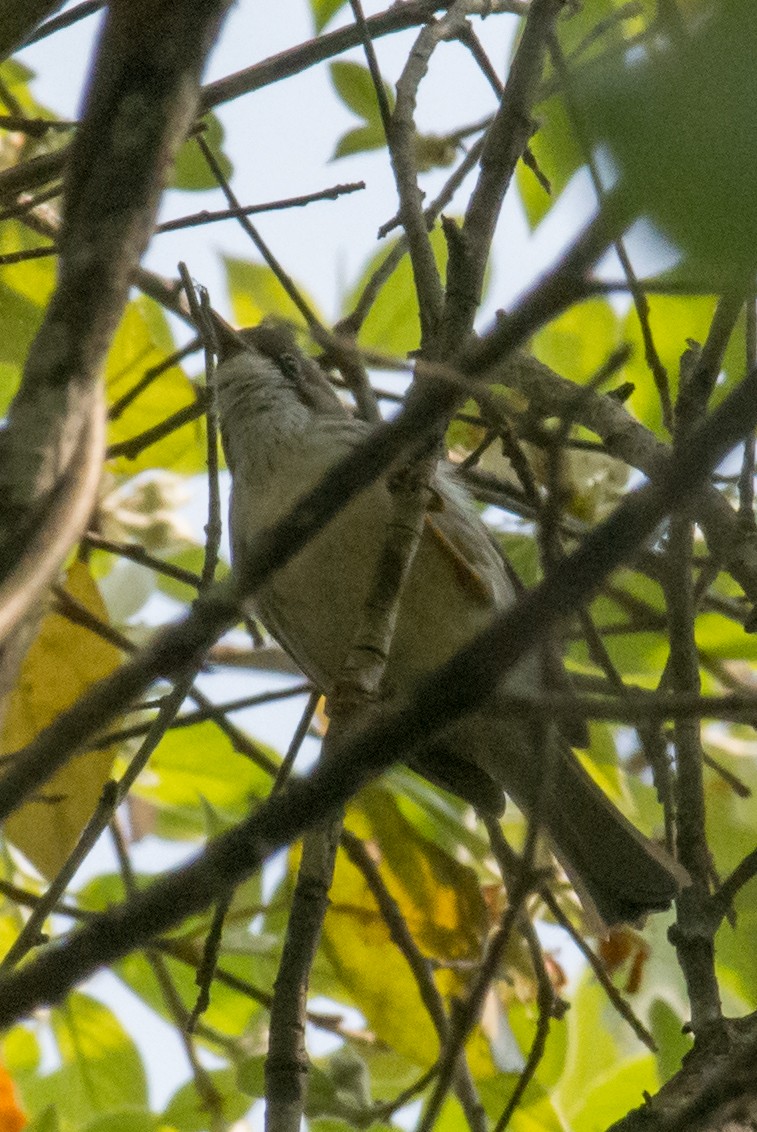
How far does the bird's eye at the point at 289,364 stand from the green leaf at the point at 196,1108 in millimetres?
1817

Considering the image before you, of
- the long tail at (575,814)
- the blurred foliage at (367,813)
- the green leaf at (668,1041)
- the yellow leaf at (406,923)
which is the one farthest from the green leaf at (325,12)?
the green leaf at (668,1041)

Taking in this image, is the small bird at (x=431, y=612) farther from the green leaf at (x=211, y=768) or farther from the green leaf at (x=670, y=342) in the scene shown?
the green leaf at (x=670, y=342)

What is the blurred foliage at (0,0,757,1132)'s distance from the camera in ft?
9.88

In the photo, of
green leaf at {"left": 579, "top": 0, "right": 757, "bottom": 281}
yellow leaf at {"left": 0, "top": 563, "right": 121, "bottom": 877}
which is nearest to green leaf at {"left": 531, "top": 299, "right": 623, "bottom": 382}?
yellow leaf at {"left": 0, "top": 563, "right": 121, "bottom": 877}

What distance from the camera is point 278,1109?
5.73 feet

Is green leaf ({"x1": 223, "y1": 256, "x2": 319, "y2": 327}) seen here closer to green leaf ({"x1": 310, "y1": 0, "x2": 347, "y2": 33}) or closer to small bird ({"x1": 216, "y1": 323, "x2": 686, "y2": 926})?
small bird ({"x1": 216, "y1": 323, "x2": 686, "y2": 926})

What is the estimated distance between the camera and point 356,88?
144 inches

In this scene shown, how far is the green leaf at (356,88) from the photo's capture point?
3639mm

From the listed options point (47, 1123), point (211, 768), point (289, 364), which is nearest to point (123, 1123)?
point (47, 1123)

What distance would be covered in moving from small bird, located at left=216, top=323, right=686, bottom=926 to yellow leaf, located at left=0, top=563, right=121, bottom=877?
39 centimetres

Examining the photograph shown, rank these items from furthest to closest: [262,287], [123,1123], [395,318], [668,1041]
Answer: [262,287], [395,318], [123,1123], [668,1041]

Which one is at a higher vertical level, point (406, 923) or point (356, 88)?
point (356, 88)

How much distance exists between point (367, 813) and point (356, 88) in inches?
72.5

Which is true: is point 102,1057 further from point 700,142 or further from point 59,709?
point 700,142
